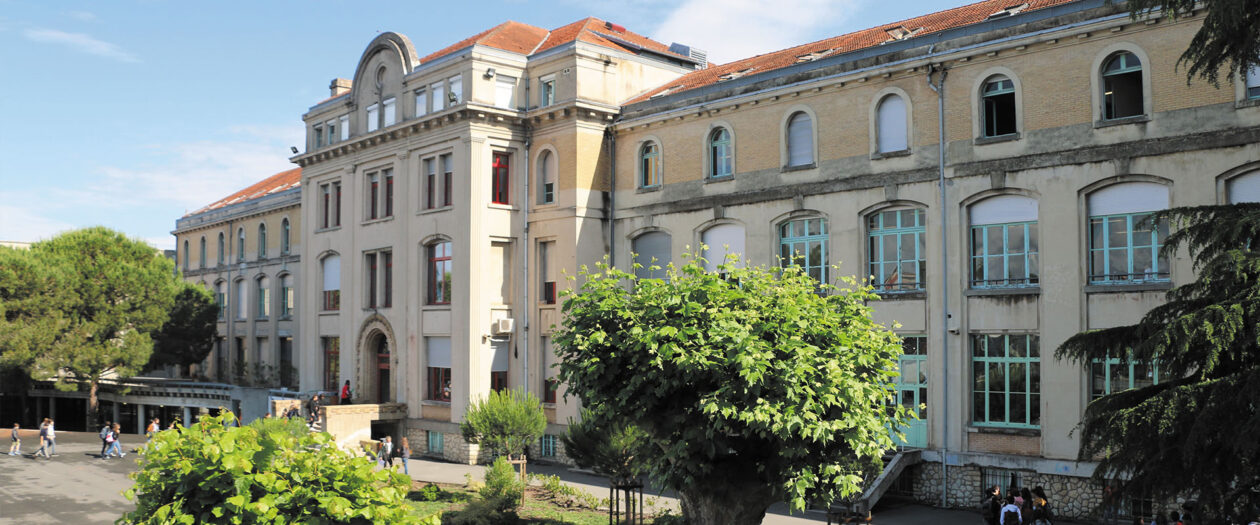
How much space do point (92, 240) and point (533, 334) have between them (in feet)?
98.1

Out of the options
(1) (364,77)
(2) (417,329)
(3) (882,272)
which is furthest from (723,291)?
(1) (364,77)

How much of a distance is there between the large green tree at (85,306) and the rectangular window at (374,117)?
19.6 metres

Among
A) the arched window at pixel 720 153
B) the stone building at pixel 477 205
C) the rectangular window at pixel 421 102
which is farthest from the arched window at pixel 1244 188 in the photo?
the rectangular window at pixel 421 102

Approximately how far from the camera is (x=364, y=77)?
4106cm

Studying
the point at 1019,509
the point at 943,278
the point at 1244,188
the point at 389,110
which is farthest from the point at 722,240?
the point at 389,110

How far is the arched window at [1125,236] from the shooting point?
2350 centimetres

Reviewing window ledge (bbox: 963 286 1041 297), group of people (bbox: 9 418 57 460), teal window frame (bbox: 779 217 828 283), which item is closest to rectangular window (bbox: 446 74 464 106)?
teal window frame (bbox: 779 217 828 283)

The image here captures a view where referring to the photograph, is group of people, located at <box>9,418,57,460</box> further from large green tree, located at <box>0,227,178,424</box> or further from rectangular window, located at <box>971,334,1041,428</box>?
rectangular window, located at <box>971,334,1041,428</box>

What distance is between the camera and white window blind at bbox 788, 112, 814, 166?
30.2 meters

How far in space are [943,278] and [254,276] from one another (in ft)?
134

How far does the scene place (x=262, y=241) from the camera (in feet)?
183

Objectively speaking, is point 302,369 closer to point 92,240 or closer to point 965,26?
point 92,240

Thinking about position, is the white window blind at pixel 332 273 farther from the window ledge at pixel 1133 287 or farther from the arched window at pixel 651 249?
the window ledge at pixel 1133 287

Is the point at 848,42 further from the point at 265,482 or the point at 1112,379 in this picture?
the point at 265,482
